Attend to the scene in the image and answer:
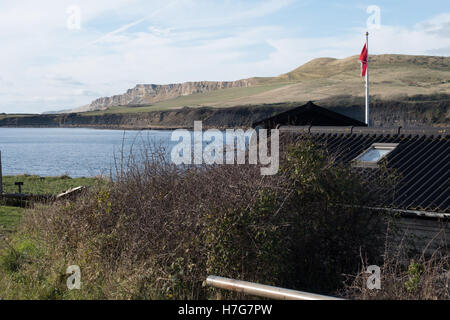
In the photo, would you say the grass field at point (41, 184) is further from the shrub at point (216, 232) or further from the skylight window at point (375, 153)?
the shrub at point (216, 232)

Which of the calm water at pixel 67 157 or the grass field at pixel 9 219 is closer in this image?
the grass field at pixel 9 219

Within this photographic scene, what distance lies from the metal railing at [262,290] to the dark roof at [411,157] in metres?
3.72

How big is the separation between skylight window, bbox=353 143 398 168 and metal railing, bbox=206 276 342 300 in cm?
627

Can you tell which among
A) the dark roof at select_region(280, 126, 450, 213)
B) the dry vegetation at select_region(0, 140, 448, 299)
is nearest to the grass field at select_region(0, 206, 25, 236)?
the dry vegetation at select_region(0, 140, 448, 299)

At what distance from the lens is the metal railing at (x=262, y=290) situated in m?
5.23

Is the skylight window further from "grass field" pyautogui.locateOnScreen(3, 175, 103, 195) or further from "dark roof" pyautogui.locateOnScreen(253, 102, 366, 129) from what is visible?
"grass field" pyautogui.locateOnScreen(3, 175, 103, 195)

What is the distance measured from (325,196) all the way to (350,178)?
0.67 metres

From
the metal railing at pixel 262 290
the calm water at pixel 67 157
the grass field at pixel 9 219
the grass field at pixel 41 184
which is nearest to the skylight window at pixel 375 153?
the calm water at pixel 67 157

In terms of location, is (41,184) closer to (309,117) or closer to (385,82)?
(309,117)

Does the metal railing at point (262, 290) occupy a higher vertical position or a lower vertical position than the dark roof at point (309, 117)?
lower

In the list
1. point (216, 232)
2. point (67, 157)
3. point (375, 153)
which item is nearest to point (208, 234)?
point (216, 232)

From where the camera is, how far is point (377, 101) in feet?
371
